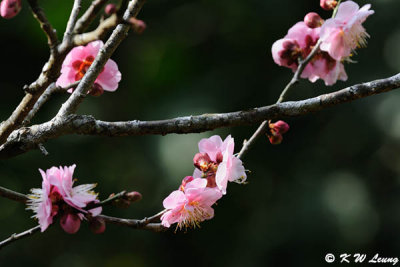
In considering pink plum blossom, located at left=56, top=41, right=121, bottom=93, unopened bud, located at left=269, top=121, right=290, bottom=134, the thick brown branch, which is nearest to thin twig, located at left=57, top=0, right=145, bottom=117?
the thick brown branch

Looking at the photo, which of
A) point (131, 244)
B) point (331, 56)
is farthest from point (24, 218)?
point (331, 56)

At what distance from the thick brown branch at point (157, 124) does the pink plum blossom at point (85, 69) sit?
26cm

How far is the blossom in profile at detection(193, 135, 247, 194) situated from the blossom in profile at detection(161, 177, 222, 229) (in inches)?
0.9

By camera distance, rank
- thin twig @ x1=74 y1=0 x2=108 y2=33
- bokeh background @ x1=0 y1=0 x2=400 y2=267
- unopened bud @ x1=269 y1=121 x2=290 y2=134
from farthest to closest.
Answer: bokeh background @ x1=0 y1=0 x2=400 y2=267, unopened bud @ x1=269 y1=121 x2=290 y2=134, thin twig @ x1=74 y1=0 x2=108 y2=33

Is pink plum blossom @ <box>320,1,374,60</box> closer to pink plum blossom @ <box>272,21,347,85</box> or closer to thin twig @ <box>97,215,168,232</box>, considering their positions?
pink plum blossom @ <box>272,21,347,85</box>

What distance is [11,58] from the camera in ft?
12.6

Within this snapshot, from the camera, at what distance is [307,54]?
122 cm

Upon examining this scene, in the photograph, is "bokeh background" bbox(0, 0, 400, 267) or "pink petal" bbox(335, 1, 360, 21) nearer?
"pink petal" bbox(335, 1, 360, 21)

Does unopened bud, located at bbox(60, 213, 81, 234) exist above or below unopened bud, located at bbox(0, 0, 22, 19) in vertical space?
below

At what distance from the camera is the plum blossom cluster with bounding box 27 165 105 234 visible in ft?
2.66

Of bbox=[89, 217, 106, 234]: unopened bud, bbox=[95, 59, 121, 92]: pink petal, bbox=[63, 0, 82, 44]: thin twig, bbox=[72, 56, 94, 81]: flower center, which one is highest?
bbox=[63, 0, 82, 44]: thin twig

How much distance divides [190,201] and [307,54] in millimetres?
456

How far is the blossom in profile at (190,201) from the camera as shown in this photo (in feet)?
3.03

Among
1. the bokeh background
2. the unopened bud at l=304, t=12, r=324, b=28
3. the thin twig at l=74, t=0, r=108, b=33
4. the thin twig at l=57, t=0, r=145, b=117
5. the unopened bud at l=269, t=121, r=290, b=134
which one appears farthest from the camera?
the bokeh background
